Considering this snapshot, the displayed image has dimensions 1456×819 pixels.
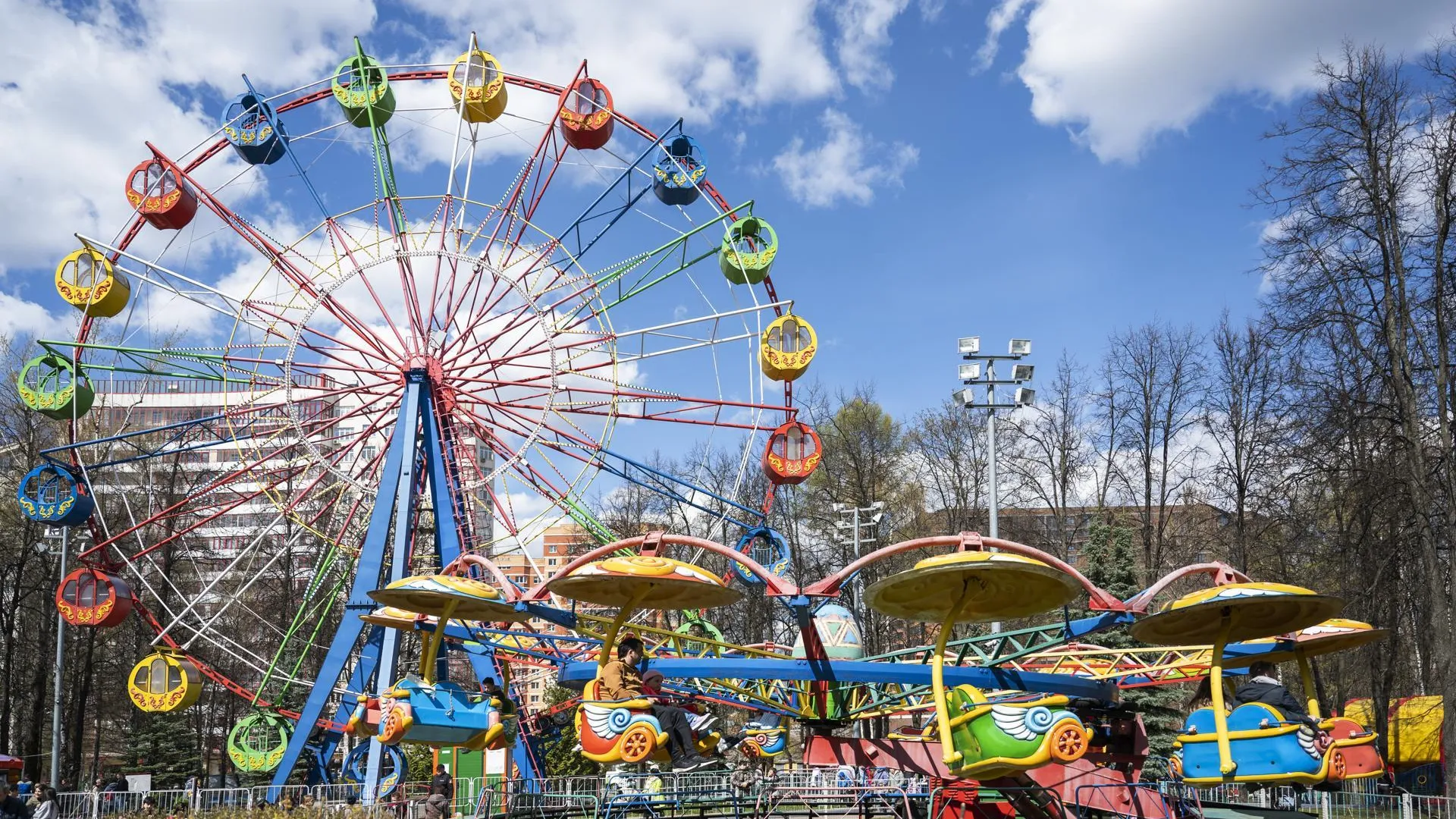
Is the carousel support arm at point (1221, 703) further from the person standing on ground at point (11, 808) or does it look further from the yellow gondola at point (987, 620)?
the person standing on ground at point (11, 808)

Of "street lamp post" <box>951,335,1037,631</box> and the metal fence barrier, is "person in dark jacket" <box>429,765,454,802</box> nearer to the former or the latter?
the metal fence barrier

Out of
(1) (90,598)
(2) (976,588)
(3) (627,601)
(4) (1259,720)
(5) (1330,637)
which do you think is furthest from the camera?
(1) (90,598)

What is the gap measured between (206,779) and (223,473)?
57.7ft

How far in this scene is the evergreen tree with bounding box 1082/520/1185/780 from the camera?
98.1 feet

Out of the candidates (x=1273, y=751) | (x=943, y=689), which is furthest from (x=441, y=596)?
(x=1273, y=751)

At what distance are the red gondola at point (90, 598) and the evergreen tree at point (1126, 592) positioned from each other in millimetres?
21818

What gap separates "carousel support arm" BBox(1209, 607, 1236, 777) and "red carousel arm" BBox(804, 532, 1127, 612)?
40.3 inches

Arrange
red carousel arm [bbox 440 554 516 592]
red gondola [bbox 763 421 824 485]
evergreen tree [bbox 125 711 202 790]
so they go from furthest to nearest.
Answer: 1. evergreen tree [bbox 125 711 202 790]
2. red gondola [bbox 763 421 824 485]
3. red carousel arm [bbox 440 554 516 592]

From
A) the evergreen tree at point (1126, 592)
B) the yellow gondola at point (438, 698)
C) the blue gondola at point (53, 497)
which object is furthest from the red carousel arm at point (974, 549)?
the evergreen tree at point (1126, 592)

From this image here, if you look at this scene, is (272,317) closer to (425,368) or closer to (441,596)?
(425,368)

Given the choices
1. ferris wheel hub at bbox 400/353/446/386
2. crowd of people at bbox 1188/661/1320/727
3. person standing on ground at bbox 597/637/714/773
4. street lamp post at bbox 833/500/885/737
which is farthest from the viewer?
street lamp post at bbox 833/500/885/737

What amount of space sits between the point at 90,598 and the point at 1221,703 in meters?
18.8

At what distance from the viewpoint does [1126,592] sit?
1240 inches

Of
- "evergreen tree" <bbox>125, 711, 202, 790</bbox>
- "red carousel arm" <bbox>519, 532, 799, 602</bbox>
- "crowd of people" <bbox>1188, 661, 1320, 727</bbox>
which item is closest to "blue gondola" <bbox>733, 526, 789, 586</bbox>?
"red carousel arm" <bbox>519, 532, 799, 602</bbox>
